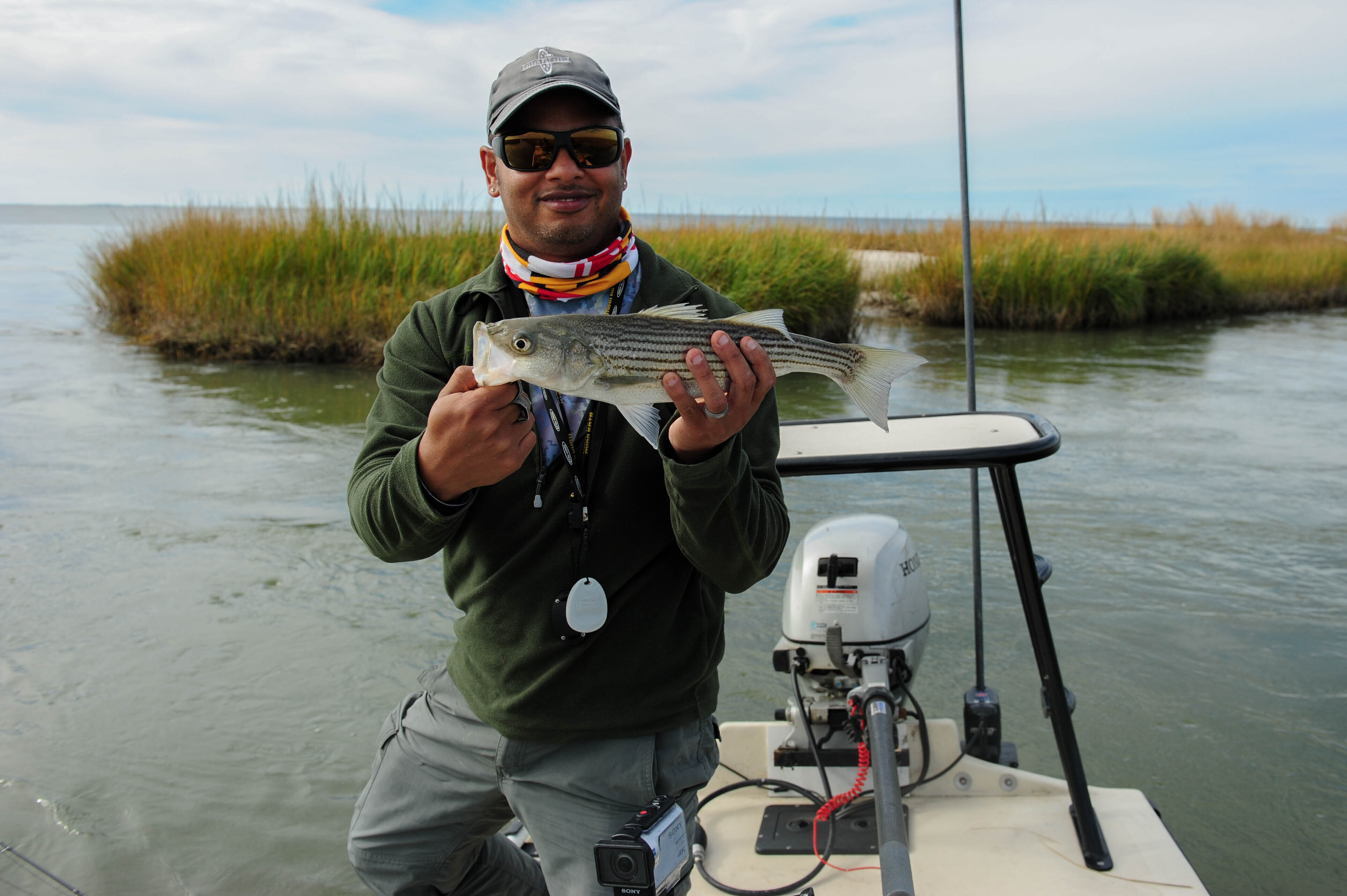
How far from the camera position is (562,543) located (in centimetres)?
234

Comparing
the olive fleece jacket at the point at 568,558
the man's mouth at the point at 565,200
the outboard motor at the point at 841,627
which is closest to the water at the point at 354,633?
the outboard motor at the point at 841,627

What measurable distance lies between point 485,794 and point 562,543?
0.71 m

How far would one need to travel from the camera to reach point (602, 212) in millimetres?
2408

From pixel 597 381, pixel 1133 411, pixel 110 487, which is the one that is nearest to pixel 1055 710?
pixel 597 381

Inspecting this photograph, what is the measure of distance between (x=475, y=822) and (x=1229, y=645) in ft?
17.5

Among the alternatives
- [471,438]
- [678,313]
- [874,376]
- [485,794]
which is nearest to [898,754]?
[485,794]

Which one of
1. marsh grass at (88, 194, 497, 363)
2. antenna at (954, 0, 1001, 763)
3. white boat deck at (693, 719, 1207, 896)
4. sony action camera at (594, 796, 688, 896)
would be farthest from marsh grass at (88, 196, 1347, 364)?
sony action camera at (594, 796, 688, 896)

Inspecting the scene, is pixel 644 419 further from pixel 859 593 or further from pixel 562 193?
pixel 859 593

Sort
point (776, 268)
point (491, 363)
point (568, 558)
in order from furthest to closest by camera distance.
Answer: point (776, 268) → point (568, 558) → point (491, 363)

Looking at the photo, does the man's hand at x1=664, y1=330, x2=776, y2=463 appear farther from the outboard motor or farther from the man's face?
the outboard motor

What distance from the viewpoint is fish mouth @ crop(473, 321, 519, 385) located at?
1914mm

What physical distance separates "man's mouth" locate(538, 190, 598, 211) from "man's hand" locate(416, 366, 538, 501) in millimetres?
591

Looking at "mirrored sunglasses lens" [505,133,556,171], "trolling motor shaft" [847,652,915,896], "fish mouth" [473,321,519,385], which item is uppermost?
"mirrored sunglasses lens" [505,133,556,171]

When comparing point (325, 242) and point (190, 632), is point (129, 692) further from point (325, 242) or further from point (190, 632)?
point (325, 242)
